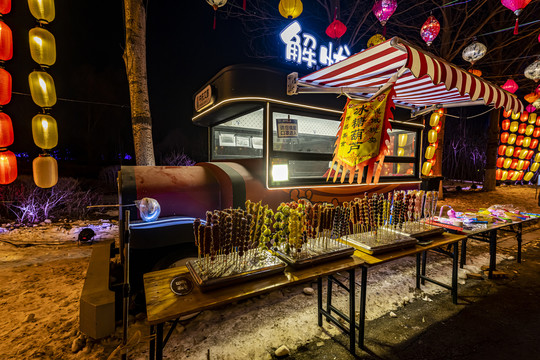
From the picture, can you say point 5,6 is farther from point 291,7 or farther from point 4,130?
point 291,7

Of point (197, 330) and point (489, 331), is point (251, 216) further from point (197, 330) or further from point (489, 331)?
point (489, 331)

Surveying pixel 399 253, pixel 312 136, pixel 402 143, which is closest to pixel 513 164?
pixel 402 143

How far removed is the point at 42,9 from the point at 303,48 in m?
6.02

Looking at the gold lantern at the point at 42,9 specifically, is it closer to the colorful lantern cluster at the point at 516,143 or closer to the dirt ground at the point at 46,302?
the dirt ground at the point at 46,302

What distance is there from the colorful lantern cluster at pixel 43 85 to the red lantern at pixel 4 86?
43 centimetres

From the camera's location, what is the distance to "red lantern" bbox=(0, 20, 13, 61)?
5121 mm

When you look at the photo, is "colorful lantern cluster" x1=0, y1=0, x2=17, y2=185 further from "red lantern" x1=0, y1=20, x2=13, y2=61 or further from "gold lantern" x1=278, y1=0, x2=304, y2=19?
"gold lantern" x1=278, y1=0, x2=304, y2=19

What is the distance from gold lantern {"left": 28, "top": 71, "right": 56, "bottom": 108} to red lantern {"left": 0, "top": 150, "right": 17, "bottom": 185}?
1.53 m

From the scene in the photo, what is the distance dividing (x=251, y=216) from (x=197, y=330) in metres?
2.12

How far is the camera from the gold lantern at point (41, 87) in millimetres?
5418

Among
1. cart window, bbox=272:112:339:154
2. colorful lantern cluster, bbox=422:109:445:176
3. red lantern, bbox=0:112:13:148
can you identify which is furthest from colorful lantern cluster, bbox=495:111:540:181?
red lantern, bbox=0:112:13:148

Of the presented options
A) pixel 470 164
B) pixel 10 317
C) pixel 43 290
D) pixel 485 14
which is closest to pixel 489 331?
pixel 10 317

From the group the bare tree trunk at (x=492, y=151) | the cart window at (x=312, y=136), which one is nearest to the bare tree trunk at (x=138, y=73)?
the cart window at (x=312, y=136)

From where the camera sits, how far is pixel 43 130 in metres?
5.76
